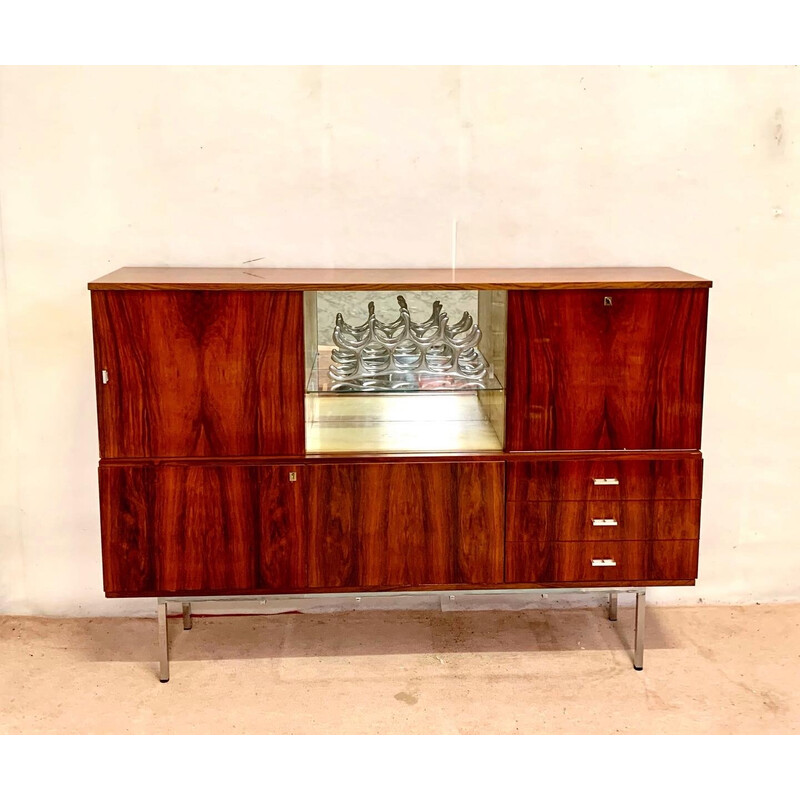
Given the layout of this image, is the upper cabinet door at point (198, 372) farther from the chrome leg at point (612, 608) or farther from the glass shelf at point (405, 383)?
the chrome leg at point (612, 608)

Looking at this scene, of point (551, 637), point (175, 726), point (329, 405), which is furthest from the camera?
point (551, 637)

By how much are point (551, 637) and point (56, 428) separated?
6.61ft

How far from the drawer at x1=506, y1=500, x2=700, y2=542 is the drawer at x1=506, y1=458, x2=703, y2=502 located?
3 cm

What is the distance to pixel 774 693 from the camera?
138 inches

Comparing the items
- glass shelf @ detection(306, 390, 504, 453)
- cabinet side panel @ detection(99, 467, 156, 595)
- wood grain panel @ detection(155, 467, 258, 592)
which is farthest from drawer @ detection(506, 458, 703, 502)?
cabinet side panel @ detection(99, 467, 156, 595)

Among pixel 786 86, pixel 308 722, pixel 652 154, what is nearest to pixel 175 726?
pixel 308 722

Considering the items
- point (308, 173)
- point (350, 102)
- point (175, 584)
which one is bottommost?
point (175, 584)

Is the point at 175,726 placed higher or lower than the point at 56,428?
lower

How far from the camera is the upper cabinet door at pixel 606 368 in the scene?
3365 mm

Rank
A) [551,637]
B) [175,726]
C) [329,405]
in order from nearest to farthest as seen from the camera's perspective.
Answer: [175,726], [329,405], [551,637]

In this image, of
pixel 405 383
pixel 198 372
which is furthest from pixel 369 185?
pixel 198 372

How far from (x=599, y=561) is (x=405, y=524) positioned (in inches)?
26.1

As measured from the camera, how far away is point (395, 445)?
11.5ft

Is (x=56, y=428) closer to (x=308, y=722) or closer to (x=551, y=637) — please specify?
(x=308, y=722)
